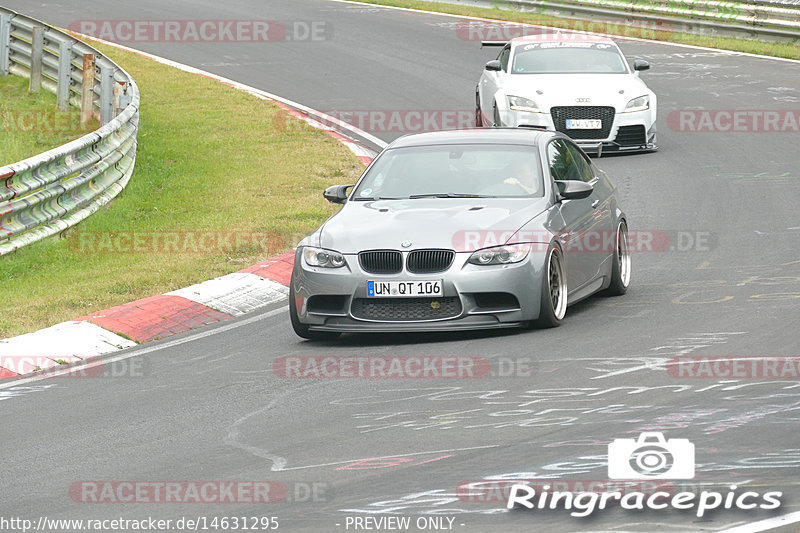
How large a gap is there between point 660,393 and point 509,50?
1373 cm

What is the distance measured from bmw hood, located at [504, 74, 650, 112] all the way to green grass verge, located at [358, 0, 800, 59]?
9.24 metres

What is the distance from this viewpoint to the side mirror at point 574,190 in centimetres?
1075

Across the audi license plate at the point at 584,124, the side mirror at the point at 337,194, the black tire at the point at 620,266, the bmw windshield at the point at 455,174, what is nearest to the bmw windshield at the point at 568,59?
the audi license plate at the point at 584,124

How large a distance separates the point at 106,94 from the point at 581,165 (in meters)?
9.58

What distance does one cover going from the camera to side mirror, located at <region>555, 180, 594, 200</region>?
10.8m

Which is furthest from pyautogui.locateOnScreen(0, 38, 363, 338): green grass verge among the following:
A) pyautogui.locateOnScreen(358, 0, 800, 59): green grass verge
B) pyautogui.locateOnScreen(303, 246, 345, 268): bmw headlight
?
pyautogui.locateOnScreen(358, 0, 800, 59): green grass verge

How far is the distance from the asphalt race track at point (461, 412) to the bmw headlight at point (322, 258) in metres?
0.60

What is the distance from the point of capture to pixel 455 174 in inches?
439

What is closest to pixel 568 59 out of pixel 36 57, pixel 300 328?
pixel 36 57

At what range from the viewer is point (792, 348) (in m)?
9.12

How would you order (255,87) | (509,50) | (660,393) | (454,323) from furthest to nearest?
(255,87), (509,50), (454,323), (660,393)

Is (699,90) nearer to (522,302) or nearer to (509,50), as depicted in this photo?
(509,50)

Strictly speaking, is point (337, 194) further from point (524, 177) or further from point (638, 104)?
point (638, 104)

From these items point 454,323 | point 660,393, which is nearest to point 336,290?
point 454,323
